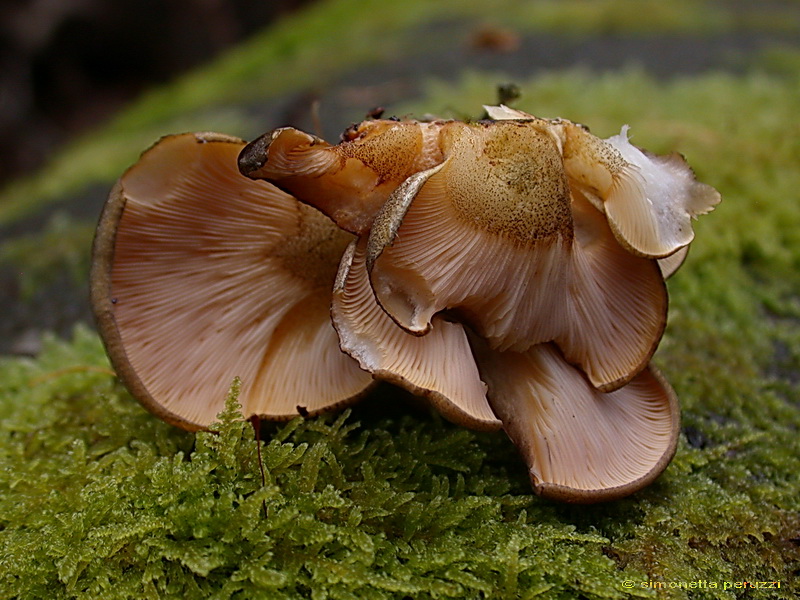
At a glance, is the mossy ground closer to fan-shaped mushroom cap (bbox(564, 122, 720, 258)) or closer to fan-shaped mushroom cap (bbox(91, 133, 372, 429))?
fan-shaped mushroom cap (bbox(91, 133, 372, 429))

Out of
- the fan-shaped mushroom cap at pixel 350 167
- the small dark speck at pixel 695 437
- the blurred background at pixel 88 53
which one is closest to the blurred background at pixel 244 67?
the blurred background at pixel 88 53

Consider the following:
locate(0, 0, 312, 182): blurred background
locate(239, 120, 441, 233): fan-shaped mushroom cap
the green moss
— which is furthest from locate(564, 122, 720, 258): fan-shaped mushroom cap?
locate(0, 0, 312, 182): blurred background

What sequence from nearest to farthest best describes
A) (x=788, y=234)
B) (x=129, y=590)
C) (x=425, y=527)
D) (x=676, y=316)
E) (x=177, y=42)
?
(x=129, y=590)
(x=425, y=527)
(x=676, y=316)
(x=788, y=234)
(x=177, y=42)

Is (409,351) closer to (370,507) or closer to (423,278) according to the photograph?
(423,278)

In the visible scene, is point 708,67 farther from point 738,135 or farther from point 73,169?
point 73,169

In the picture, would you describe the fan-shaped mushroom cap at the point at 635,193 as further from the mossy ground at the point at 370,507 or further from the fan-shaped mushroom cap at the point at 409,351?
the mossy ground at the point at 370,507

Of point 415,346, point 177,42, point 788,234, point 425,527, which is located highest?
point 415,346

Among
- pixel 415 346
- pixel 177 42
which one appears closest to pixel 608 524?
pixel 415 346
